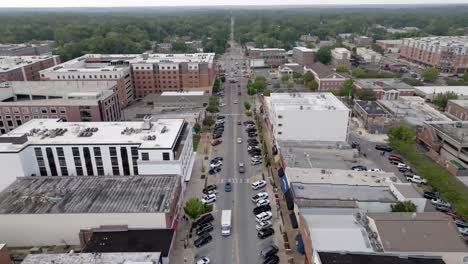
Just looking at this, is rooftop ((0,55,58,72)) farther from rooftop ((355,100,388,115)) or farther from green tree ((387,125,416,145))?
green tree ((387,125,416,145))

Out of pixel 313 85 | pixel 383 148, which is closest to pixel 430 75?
pixel 313 85

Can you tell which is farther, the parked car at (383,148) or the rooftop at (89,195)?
the parked car at (383,148)

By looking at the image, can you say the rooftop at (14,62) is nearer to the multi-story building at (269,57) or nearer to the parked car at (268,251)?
the multi-story building at (269,57)

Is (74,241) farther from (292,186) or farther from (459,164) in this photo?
(459,164)

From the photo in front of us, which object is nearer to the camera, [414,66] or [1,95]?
[1,95]

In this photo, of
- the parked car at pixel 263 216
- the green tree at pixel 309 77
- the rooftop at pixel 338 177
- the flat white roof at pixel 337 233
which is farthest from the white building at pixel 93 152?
the green tree at pixel 309 77

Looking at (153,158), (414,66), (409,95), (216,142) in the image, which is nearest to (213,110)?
(216,142)
